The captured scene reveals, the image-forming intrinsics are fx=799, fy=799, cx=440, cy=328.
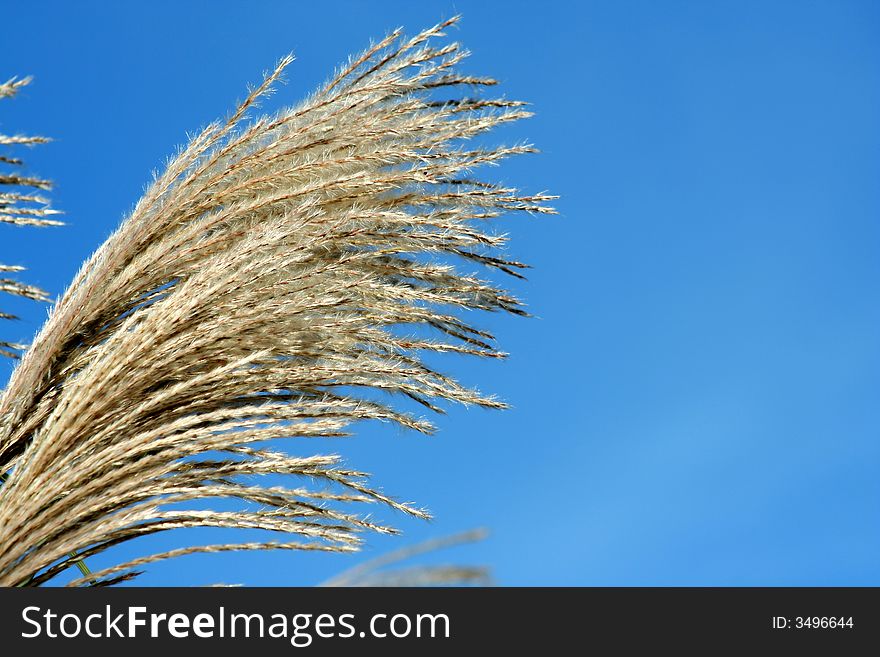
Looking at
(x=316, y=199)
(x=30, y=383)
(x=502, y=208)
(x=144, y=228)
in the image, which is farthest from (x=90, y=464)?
(x=502, y=208)

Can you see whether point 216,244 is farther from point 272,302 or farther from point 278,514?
point 278,514

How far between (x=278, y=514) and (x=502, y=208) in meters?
1.03

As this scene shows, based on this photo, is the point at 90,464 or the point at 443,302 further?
the point at 443,302

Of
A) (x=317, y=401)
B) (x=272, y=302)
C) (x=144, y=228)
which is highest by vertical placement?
(x=144, y=228)

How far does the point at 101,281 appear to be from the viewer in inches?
78.1

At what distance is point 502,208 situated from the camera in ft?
7.39

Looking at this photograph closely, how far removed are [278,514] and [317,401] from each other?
287 millimetres
